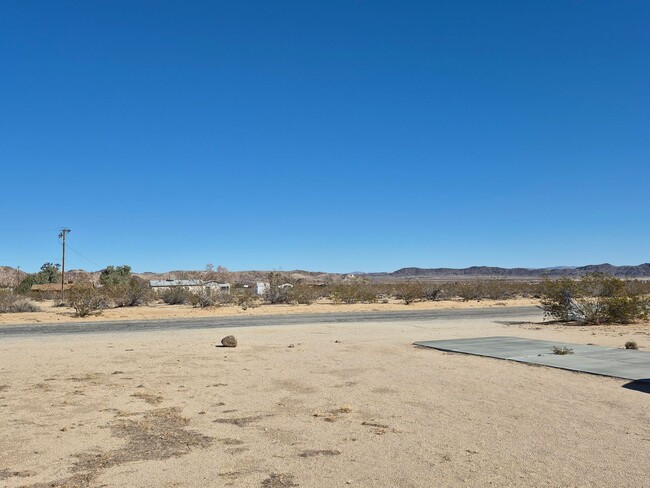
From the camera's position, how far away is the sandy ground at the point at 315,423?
624 cm

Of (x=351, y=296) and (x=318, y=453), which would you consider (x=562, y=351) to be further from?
(x=351, y=296)

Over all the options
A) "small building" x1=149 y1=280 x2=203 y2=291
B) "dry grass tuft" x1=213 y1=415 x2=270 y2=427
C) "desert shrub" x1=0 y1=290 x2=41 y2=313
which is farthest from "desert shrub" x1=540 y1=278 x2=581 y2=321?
"desert shrub" x1=0 y1=290 x2=41 y2=313

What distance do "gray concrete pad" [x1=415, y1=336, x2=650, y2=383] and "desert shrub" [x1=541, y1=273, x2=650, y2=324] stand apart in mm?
9745

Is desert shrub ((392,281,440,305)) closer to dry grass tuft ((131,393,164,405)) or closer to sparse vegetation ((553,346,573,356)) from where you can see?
sparse vegetation ((553,346,573,356))

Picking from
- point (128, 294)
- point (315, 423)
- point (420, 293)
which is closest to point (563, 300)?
point (315, 423)

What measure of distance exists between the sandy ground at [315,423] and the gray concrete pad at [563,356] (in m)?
0.65

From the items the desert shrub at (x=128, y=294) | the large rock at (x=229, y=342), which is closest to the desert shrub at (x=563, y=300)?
the large rock at (x=229, y=342)

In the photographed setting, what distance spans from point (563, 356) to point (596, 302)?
Answer: 52.3ft

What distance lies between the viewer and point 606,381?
11406mm

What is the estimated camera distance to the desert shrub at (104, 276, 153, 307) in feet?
157

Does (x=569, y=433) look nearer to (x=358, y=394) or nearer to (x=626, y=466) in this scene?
(x=626, y=466)

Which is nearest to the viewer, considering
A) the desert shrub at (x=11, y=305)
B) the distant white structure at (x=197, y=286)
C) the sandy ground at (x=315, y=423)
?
the sandy ground at (x=315, y=423)

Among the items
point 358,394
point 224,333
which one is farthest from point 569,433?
point 224,333

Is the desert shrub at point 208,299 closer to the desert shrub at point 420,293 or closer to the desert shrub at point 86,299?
the desert shrub at point 86,299
